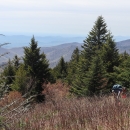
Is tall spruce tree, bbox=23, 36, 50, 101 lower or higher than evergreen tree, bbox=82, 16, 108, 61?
lower

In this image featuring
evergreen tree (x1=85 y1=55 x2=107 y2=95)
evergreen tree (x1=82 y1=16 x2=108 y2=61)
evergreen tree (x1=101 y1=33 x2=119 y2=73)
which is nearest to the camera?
evergreen tree (x1=85 y1=55 x2=107 y2=95)

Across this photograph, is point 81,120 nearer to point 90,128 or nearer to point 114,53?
point 90,128

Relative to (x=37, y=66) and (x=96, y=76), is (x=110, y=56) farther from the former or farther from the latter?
(x=37, y=66)

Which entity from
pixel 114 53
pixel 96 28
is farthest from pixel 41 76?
pixel 96 28

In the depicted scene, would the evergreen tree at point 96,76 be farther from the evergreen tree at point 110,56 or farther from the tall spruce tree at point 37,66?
the tall spruce tree at point 37,66

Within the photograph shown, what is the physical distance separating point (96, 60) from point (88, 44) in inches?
584

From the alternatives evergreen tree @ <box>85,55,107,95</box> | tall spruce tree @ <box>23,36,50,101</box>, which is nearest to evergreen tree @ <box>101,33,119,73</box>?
evergreen tree @ <box>85,55,107,95</box>

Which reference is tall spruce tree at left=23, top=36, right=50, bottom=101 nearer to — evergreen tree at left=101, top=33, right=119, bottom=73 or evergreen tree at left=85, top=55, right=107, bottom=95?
evergreen tree at left=101, top=33, right=119, bottom=73

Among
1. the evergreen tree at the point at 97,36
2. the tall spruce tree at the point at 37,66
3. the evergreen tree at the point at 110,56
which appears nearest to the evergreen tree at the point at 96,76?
the evergreen tree at the point at 110,56

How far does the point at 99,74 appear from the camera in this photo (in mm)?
21344

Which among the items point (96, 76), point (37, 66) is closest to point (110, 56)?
point (96, 76)

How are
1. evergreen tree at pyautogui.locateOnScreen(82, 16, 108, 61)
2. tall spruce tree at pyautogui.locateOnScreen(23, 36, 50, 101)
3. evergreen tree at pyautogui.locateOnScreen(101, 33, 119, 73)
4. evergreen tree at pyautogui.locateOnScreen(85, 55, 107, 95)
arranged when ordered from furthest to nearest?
evergreen tree at pyautogui.locateOnScreen(82, 16, 108, 61), tall spruce tree at pyautogui.locateOnScreen(23, 36, 50, 101), evergreen tree at pyautogui.locateOnScreen(101, 33, 119, 73), evergreen tree at pyautogui.locateOnScreen(85, 55, 107, 95)

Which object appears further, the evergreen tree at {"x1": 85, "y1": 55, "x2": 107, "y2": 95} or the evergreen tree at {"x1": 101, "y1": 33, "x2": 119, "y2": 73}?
the evergreen tree at {"x1": 101, "y1": 33, "x2": 119, "y2": 73}

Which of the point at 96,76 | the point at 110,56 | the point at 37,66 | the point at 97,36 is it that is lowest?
the point at 96,76
